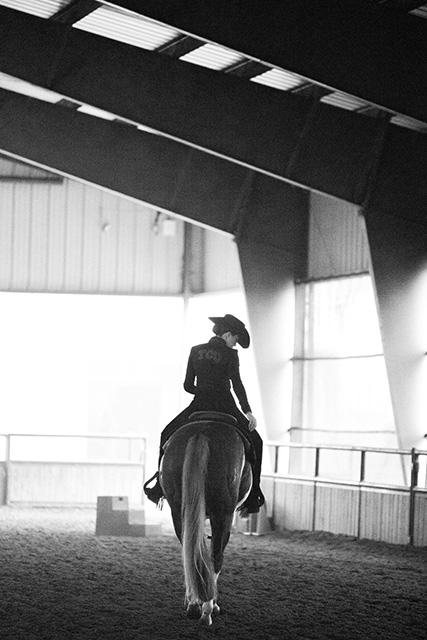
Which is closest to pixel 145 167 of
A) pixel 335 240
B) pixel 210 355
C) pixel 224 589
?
pixel 335 240

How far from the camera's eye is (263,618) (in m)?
8.12

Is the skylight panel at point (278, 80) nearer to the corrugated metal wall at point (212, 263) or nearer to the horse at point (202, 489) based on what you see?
the corrugated metal wall at point (212, 263)

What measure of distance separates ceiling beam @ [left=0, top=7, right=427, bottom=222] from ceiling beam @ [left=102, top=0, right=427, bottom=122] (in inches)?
125

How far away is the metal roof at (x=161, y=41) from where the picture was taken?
1497cm

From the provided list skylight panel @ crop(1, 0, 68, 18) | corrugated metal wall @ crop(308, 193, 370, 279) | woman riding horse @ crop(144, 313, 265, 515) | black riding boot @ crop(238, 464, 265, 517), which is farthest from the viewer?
corrugated metal wall @ crop(308, 193, 370, 279)

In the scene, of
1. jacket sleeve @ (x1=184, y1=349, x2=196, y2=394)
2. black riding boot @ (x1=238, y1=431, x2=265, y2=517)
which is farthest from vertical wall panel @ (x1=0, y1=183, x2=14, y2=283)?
jacket sleeve @ (x1=184, y1=349, x2=196, y2=394)

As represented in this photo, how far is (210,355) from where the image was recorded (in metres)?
8.36

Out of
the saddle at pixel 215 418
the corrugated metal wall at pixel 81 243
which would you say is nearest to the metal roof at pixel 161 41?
the saddle at pixel 215 418

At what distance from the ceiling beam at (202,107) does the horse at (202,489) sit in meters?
7.64

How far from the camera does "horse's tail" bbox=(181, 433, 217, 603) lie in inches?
293

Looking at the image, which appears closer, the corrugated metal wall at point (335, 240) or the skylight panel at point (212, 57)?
the skylight panel at point (212, 57)

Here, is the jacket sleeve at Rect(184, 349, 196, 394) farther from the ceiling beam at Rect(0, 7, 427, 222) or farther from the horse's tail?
the ceiling beam at Rect(0, 7, 427, 222)

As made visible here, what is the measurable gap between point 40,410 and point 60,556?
36.7ft

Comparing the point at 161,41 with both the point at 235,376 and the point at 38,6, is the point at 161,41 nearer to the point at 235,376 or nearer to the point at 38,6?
the point at 38,6
